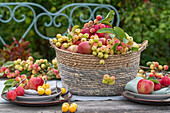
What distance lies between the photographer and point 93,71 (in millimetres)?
1083

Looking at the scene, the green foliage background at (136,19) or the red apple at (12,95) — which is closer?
the red apple at (12,95)

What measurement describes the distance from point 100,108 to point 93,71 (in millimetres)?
183

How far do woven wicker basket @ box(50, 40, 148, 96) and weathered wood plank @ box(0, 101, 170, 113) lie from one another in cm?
11

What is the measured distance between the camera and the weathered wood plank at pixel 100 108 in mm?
942

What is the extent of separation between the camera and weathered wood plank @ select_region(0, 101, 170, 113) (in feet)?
3.09

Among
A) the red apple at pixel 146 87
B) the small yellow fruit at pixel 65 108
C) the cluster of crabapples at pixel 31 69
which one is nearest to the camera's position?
the small yellow fruit at pixel 65 108

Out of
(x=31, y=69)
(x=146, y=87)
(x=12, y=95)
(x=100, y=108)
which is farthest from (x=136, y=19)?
(x=12, y=95)

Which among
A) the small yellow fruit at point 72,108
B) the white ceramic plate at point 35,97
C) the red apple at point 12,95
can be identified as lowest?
the small yellow fruit at point 72,108

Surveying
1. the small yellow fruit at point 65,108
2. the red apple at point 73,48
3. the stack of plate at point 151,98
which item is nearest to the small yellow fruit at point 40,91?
the small yellow fruit at point 65,108

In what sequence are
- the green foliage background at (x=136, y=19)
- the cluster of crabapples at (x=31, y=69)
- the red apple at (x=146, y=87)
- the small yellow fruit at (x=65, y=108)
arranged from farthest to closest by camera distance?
the green foliage background at (x=136, y=19)
the cluster of crabapples at (x=31, y=69)
the red apple at (x=146, y=87)
the small yellow fruit at (x=65, y=108)

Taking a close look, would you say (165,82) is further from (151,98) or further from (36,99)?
(36,99)

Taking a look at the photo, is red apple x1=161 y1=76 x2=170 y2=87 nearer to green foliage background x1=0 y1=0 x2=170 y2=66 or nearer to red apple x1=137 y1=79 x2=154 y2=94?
red apple x1=137 y1=79 x2=154 y2=94

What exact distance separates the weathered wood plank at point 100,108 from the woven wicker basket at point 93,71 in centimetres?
11

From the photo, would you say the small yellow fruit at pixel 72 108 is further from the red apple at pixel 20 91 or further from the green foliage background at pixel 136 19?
the green foliage background at pixel 136 19
